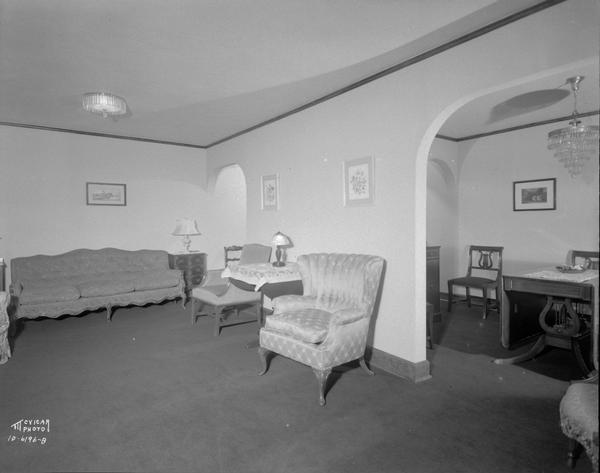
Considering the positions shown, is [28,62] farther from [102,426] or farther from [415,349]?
[415,349]

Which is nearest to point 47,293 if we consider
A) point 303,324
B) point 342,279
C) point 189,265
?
point 189,265

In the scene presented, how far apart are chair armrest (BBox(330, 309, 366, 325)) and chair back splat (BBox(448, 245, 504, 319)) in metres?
2.77

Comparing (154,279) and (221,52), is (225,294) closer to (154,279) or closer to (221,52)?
(154,279)

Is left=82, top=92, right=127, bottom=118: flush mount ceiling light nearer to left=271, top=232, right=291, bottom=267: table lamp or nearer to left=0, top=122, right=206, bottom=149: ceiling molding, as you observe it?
left=0, top=122, right=206, bottom=149: ceiling molding

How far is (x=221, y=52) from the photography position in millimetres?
3211

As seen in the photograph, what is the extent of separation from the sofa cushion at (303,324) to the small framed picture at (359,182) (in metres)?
1.15

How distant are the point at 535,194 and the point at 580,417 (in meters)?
4.44

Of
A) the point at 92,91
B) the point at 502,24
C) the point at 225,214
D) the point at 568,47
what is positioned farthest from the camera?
the point at 225,214

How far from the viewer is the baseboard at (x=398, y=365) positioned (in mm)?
3178

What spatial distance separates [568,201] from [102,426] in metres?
5.77

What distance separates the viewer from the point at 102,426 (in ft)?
8.10

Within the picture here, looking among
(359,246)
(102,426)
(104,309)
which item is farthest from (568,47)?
(104,309)

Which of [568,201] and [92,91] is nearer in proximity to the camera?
[92,91]

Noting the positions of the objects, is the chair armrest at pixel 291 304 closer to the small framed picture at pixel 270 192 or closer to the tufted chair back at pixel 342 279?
Answer: the tufted chair back at pixel 342 279
